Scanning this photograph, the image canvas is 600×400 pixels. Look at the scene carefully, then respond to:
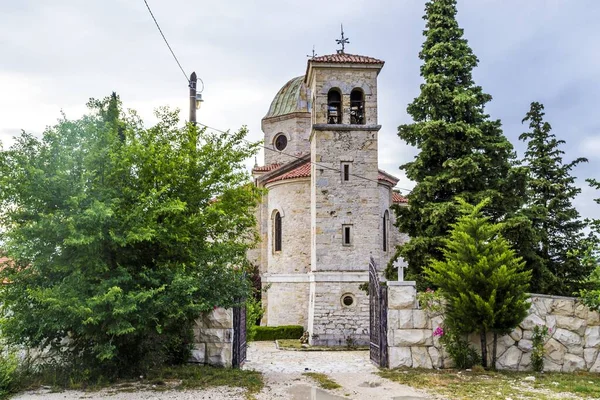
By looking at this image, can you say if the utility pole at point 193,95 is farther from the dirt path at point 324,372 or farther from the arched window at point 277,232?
the arched window at point 277,232

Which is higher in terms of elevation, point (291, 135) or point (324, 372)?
point (291, 135)

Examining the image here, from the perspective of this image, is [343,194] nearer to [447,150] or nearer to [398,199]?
[447,150]

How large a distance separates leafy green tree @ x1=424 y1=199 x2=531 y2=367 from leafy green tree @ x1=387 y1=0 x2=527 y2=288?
310 centimetres

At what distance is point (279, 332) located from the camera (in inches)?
842

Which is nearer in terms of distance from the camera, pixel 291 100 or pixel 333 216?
pixel 333 216

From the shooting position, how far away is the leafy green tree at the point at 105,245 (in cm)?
877

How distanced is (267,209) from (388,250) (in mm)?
6699

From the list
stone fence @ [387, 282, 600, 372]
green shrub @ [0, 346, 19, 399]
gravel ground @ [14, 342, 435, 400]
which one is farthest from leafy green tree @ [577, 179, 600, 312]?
green shrub @ [0, 346, 19, 399]

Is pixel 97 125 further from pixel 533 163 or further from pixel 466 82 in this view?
pixel 533 163

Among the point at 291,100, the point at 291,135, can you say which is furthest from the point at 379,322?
the point at 291,100

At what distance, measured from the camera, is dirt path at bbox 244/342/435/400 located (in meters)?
8.98

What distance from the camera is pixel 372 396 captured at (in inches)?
352

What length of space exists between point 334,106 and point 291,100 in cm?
956

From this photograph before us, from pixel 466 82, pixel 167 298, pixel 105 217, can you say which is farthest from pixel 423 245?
pixel 105 217
